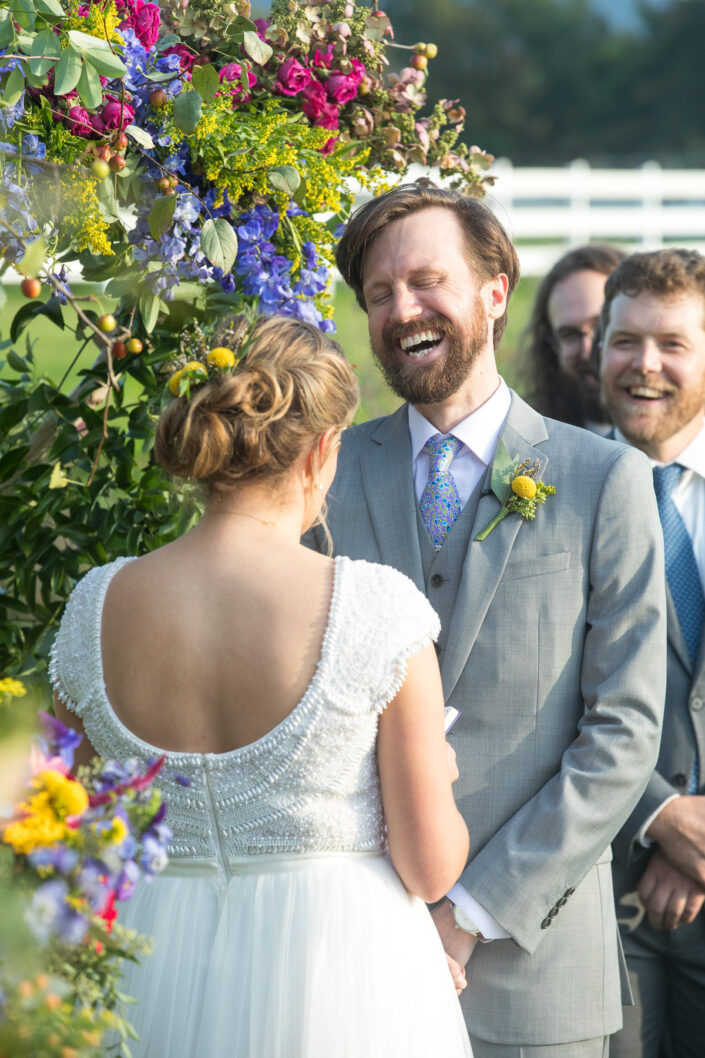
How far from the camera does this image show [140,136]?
2125 mm

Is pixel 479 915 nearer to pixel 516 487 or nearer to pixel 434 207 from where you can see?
pixel 516 487

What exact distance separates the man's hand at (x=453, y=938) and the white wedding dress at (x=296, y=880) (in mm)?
266

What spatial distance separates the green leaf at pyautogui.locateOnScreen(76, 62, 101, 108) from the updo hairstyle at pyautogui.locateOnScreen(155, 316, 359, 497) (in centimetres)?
45

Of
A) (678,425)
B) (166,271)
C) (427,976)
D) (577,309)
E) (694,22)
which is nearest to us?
(427,976)

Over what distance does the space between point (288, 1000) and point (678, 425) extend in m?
1.85

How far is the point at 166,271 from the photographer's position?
232 centimetres

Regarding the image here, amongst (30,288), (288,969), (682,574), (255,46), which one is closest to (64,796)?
(288,969)

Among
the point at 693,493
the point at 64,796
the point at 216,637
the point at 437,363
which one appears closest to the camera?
the point at 64,796

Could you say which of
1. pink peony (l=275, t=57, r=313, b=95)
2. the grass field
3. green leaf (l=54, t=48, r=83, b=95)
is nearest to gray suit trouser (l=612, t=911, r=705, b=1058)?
pink peony (l=275, t=57, r=313, b=95)

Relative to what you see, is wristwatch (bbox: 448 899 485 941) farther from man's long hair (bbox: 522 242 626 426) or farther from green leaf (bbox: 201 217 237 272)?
man's long hair (bbox: 522 242 626 426)

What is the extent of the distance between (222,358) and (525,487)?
0.78 meters

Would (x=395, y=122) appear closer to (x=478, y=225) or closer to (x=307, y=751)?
(x=478, y=225)

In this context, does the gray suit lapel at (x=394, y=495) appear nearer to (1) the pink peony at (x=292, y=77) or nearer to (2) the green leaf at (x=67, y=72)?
(1) the pink peony at (x=292, y=77)

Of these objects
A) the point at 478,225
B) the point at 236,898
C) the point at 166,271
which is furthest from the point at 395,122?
the point at 236,898
